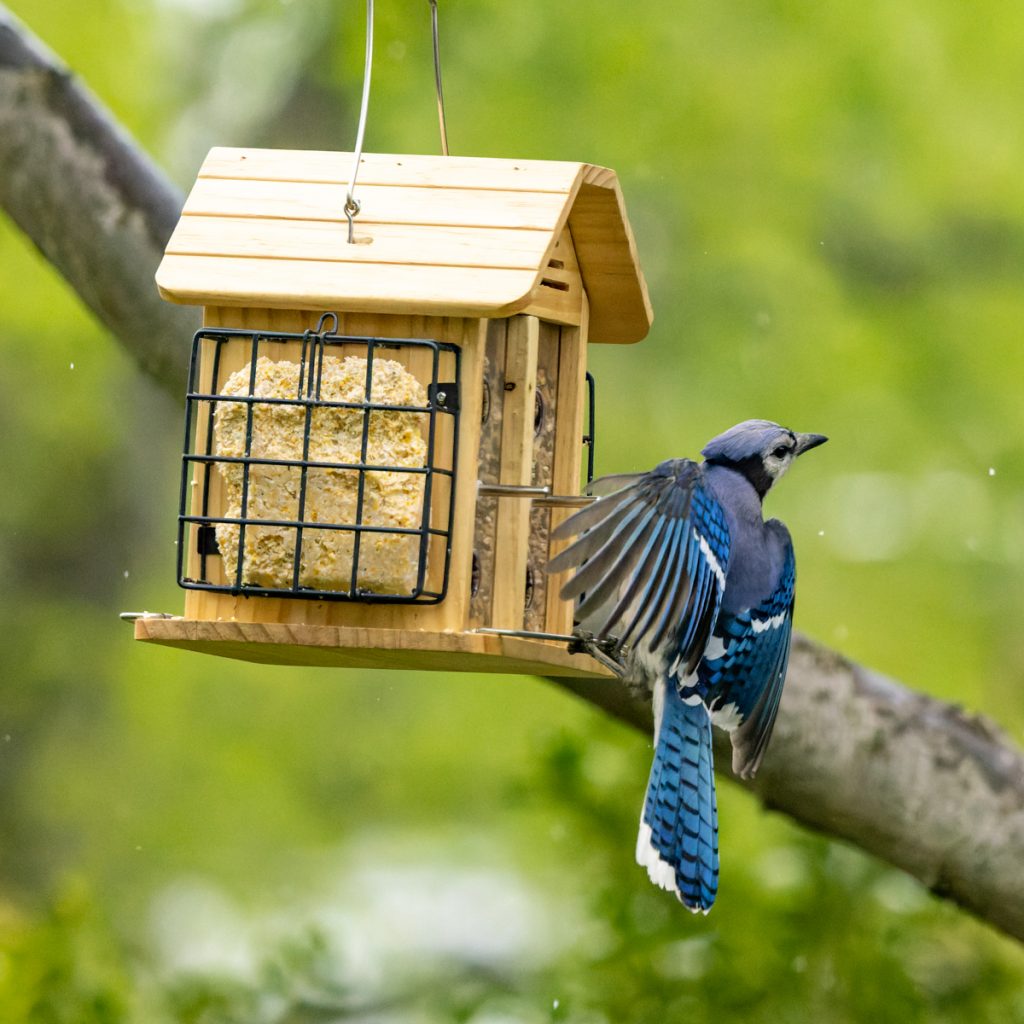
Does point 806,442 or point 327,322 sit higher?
point 327,322

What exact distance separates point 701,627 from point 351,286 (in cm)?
121

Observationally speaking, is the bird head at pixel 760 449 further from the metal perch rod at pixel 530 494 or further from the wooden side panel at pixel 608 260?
the metal perch rod at pixel 530 494

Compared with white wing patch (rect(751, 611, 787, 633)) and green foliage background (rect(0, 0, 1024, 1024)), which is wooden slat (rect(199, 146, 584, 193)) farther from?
green foliage background (rect(0, 0, 1024, 1024))

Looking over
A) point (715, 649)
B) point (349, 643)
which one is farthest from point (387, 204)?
point (715, 649)

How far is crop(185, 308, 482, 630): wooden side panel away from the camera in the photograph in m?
3.07

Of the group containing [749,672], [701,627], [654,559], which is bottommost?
[749,672]

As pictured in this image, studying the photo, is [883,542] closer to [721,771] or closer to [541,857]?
[541,857]

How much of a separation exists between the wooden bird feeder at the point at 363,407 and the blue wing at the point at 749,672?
655 mm

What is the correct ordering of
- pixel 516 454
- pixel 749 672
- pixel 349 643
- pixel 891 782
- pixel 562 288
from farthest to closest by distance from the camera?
pixel 891 782
pixel 749 672
pixel 562 288
pixel 516 454
pixel 349 643

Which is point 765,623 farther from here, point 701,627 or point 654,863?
point 654,863

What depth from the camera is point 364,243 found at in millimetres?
3072

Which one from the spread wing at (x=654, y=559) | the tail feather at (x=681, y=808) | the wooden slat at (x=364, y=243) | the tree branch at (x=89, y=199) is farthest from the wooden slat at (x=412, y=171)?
the tail feather at (x=681, y=808)

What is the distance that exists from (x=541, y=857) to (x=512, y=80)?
12.8 feet

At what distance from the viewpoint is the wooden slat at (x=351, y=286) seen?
2967 mm
